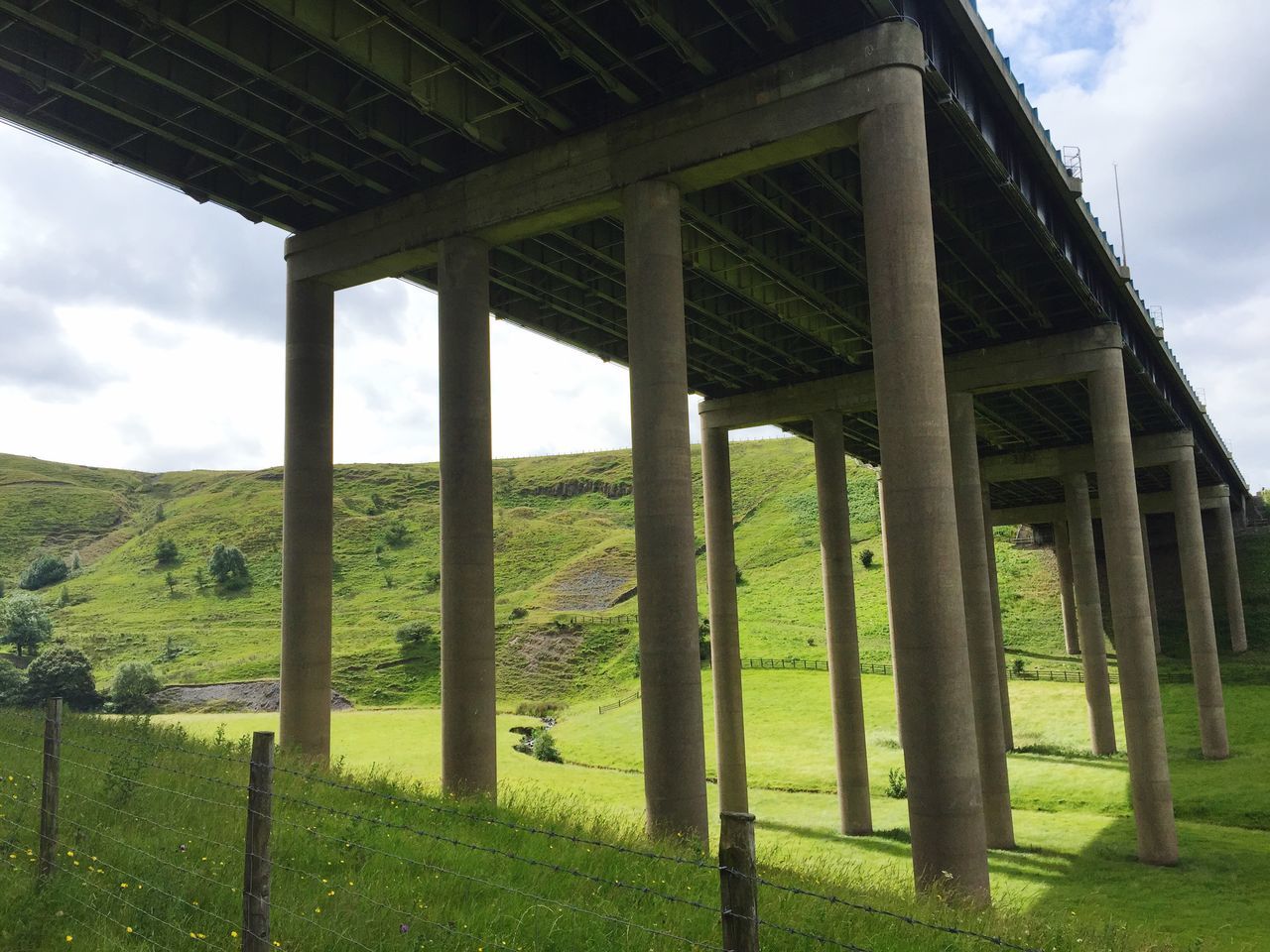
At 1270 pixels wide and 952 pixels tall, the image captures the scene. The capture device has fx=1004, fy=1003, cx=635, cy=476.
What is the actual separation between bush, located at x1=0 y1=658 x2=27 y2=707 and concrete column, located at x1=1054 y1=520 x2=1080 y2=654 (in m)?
66.9

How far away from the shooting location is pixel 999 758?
3017 cm

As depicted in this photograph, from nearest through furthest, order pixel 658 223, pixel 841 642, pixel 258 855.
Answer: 1. pixel 258 855
2. pixel 658 223
3. pixel 841 642

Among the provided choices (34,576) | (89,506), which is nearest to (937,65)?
(34,576)

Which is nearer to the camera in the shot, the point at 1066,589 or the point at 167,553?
the point at 1066,589

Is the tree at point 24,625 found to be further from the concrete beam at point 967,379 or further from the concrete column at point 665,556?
the concrete column at point 665,556

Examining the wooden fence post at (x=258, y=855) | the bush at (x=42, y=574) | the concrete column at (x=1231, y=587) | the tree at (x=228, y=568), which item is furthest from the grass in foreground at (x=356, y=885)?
the bush at (x=42, y=574)

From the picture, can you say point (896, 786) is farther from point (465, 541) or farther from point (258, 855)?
point (258, 855)

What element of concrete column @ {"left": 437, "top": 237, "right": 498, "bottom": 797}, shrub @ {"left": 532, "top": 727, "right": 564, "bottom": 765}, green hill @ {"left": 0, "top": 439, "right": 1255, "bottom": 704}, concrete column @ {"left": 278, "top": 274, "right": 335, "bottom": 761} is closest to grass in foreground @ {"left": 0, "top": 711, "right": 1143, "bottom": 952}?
concrete column @ {"left": 437, "top": 237, "right": 498, "bottom": 797}

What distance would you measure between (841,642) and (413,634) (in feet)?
159

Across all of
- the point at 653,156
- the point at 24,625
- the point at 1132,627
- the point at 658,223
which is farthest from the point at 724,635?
the point at 24,625

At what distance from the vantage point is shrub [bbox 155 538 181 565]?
11788 cm

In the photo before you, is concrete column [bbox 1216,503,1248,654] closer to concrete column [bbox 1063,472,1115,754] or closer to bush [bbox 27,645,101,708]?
concrete column [bbox 1063,472,1115,754]

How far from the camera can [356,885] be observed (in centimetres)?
1033

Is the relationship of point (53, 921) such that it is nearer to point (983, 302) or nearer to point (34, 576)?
point (983, 302)
